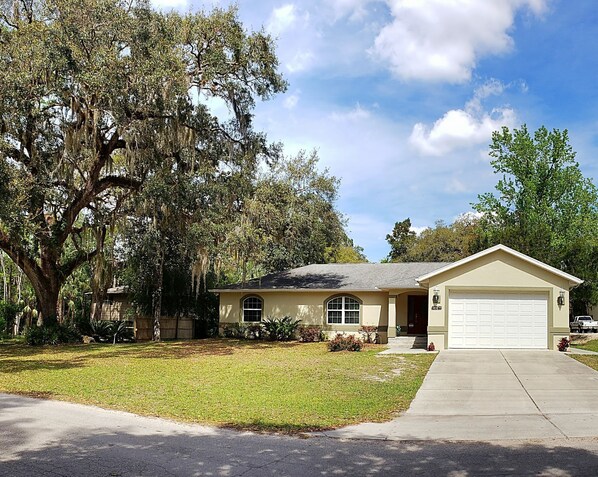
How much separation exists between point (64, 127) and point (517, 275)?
16.8m

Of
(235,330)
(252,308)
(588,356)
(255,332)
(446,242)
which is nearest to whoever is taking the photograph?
(588,356)

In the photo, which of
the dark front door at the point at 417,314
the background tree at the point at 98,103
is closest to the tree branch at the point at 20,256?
the background tree at the point at 98,103

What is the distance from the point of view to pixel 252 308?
28312 mm

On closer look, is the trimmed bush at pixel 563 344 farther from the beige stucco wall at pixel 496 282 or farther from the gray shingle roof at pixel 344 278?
the gray shingle roof at pixel 344 278

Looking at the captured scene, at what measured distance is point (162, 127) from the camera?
2062cm

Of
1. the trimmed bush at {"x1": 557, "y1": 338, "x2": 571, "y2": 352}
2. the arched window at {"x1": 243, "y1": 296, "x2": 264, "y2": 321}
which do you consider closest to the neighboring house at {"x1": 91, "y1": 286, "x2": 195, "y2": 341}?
the arched window at {"x1": 243, "y1": 296, "x2": 264, "y2": 321}

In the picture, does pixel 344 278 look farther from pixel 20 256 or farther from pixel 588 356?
pixel 20 256

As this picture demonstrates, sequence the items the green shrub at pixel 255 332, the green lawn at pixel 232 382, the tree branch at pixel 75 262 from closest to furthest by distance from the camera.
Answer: the green lawn at pixel 232 382 < the tree branch at pixel 75 262 < the green shrub at pixel 255 332

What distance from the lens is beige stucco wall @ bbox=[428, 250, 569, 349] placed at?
20656 mm

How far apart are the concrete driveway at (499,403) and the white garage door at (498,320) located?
245cm

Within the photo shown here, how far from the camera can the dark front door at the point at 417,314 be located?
2702 centimetres

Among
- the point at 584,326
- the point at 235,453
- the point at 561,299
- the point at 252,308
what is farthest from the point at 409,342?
the point at 584,326

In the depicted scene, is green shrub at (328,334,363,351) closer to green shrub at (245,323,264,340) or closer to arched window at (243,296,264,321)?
green shrub at (245,323,264,340)

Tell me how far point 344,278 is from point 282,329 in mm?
4005
